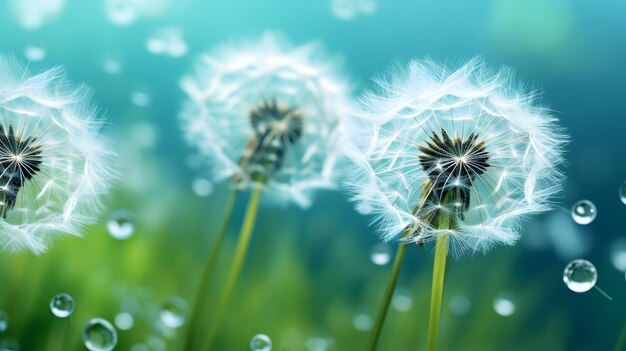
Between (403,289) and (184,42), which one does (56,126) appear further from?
(403,289)

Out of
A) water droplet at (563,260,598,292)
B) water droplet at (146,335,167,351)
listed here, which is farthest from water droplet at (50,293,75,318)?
water droplet at (563,260,598,292)

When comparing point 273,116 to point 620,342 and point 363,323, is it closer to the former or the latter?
point 363,323

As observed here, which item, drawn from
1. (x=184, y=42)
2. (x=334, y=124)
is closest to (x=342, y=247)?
(x=334, y=124)

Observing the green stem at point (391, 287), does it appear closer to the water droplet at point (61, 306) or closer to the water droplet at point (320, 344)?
the water droplet at point (320, 344)

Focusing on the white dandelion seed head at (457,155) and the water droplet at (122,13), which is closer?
the white dandelion seed head at (457,155)

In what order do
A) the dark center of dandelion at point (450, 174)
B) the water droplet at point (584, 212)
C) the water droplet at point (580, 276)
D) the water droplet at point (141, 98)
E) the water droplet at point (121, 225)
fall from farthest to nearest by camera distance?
the water droplet at point (141, 98)
the water droplet at point (121, 225)
the water droplet at point (584, 212)
the water droplet at point (580, 276)
the dark center of dandelion at point (450, 174)

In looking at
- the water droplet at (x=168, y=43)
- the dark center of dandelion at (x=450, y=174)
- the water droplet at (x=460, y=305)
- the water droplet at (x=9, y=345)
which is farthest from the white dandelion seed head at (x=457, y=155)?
the water droplet at (x=9, y=345)

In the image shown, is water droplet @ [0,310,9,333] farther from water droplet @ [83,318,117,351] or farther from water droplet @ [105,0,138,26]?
water droplet @ [105,0,138,26]
